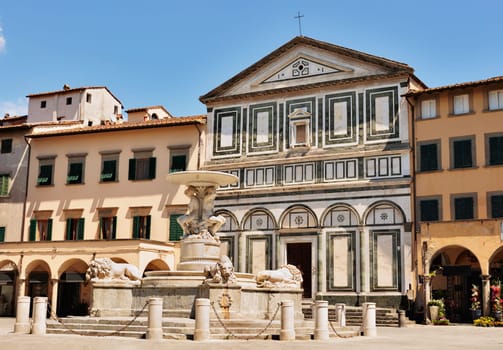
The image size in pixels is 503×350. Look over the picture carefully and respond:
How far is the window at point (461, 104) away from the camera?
32.6m

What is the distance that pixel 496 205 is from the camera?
1214 inches

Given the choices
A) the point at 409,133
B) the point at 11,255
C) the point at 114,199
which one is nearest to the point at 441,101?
the point at 409,133

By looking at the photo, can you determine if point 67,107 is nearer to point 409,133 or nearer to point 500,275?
point 409,133

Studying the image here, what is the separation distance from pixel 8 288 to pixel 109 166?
8504 mm

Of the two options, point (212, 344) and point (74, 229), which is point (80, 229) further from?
point (212, 344)

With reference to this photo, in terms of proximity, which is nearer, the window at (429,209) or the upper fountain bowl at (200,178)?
the upper fountain bowl at (200,178)

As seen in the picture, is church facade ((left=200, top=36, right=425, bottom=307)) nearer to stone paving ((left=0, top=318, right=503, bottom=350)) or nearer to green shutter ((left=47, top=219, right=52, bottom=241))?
green shutter ((left=47, top=219, right=52, bottom=241))

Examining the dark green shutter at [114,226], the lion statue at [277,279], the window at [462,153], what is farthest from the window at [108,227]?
the window at [462,153]

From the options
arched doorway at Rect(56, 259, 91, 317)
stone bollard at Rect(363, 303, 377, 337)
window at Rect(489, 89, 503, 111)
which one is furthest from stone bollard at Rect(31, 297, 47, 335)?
window at Rect(489, 89, 503, 111)

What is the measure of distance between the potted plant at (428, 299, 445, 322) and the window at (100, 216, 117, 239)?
54.9 feet

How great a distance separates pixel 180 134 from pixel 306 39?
814cm

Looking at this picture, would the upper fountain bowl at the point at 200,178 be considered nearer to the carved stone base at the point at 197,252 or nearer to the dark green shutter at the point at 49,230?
the carved stone base at the point at 197,252

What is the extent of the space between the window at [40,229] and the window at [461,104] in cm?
2190

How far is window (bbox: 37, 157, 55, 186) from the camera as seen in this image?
40.4 metres
